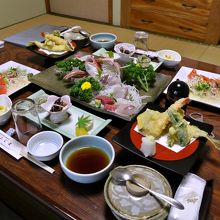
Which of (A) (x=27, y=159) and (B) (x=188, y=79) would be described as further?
(B) (x=188, y=79)

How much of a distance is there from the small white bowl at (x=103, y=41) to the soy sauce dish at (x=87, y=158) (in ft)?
3.05

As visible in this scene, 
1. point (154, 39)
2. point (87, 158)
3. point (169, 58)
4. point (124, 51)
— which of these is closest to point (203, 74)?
point (169, 58)

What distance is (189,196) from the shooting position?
0.76 m

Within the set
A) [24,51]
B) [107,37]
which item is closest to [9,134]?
[24,51]

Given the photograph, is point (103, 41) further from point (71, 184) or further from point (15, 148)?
point (71, 184)

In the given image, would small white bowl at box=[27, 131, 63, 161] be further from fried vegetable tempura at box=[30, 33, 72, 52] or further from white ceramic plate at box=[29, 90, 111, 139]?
fried vegetable tempura at box=[30, 33, 72, 52]

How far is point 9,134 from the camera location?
1.05m

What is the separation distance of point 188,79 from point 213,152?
1.70ft

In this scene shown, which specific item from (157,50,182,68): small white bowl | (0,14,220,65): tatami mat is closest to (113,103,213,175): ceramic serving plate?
(157,50,182,68): small white bowl

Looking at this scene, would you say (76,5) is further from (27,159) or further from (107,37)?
(27,159)

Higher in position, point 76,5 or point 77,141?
point 77,141

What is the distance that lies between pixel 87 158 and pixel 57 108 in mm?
289

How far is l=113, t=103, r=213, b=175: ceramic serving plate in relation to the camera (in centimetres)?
84

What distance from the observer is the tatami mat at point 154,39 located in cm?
310
